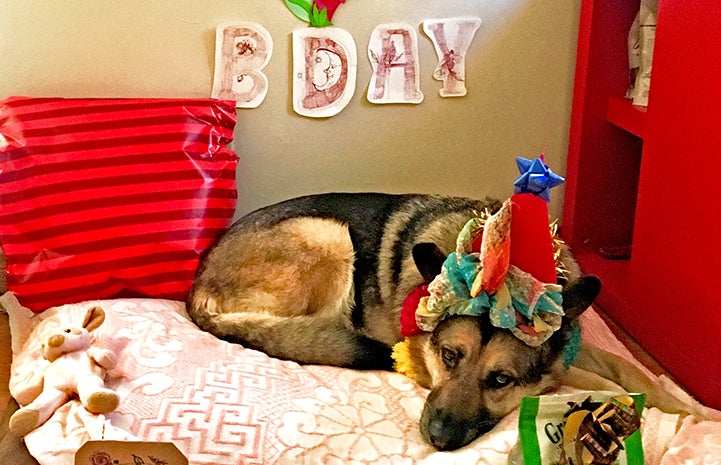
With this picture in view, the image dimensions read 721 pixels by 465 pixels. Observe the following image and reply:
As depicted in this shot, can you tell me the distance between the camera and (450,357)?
1915mm

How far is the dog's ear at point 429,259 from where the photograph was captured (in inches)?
75.9

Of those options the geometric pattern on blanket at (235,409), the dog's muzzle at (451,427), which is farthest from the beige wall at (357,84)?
the dog's muzzle at (451,427)

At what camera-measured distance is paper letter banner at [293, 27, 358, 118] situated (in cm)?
256

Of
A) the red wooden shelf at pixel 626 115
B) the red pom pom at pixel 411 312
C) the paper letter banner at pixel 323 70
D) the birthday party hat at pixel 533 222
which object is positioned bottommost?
the red pom pom at pixel 411 312

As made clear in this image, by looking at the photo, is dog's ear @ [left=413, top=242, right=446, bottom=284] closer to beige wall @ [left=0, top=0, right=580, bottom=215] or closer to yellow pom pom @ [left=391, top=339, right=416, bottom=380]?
yellow pom pom @ [left=391, top=339, right=416, bottom=380]

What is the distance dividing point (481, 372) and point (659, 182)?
84 cm

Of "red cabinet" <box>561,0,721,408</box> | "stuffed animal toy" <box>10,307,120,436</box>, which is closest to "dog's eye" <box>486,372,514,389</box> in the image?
"red cabinet" <box>561,0,721,408</box>

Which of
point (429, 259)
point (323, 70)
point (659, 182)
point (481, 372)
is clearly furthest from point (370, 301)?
point (659, 182)

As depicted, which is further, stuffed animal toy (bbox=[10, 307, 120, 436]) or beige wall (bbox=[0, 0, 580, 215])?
beige wall (bbox=[0, 0, 580, 215])

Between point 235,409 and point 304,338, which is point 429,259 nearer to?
point 304,338

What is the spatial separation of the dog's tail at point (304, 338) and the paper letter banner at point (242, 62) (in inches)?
30.7

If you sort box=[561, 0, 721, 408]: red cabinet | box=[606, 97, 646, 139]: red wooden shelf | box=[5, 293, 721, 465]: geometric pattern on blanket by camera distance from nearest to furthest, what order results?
box=[5, 293, 721, 465]: geometric pattern on blanket
box=[561, 0, 721, 408]: red cabinet
box=[606, 97, 646, 139]: red wooden shelf

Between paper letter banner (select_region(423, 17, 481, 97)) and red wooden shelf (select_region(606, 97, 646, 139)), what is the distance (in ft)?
1.64

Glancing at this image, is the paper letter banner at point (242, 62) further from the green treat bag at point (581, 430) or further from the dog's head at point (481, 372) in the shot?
the green treat bag at point (581, 430)
